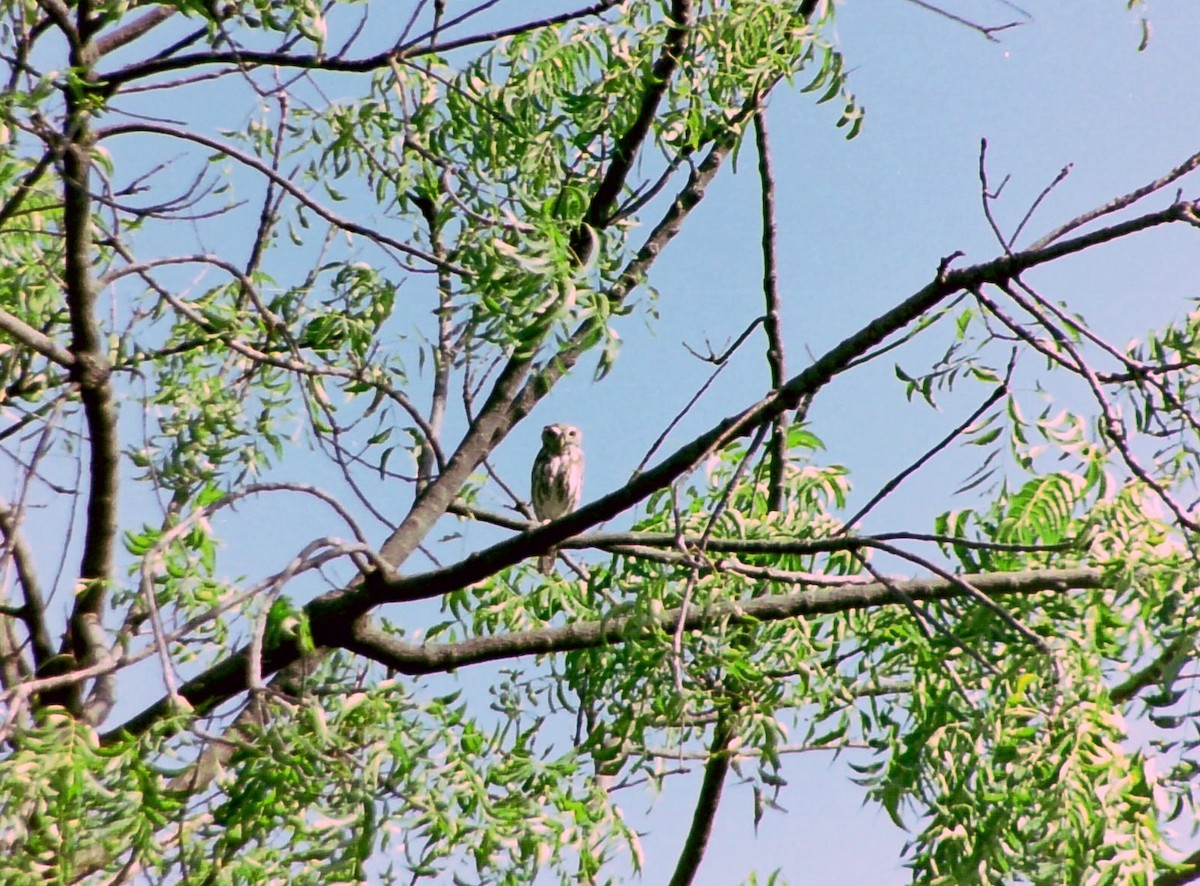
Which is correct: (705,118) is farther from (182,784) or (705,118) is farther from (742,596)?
(182,784)

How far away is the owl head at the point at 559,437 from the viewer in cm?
876

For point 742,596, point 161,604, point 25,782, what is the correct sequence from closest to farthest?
point 25,782
point 161,604
point 742,596

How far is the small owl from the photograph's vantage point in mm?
8742

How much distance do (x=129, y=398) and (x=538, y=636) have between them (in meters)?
1.57

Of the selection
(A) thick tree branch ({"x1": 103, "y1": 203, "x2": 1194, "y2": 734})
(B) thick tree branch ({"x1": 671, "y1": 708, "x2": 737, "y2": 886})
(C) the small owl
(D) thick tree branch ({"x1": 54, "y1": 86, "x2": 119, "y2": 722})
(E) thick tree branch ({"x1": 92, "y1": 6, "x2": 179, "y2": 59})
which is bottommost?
(B) thick tree branch ({"x1": 671, "y1": 708, "x2": 737, "y2": 886})

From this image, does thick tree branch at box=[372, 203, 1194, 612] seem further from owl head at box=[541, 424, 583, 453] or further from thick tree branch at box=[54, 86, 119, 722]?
owl head at box=[541, 424, 583, 453]

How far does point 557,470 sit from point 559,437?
203mm

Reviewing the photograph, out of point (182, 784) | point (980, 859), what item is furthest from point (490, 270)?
point (182, 784)

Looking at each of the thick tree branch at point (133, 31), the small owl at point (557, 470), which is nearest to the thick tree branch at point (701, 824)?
the thick tree branch at point (133, 31)

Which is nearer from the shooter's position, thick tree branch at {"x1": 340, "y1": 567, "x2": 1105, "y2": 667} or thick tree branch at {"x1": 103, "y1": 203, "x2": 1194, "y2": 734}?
thick tree branch at {"x1": 103, "y1": 203, "x2": 1194, "y2": 734}

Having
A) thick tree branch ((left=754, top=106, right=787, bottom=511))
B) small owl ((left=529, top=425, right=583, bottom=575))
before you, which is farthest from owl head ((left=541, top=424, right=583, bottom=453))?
thick tree branch ((left=754, top=106, right=787, bottom=511))

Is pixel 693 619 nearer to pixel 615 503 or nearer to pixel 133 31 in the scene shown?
pixel 615 503

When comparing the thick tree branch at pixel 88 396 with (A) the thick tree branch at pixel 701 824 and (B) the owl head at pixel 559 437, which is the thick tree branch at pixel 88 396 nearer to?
(A) the thick tree branch at pixel 701 824

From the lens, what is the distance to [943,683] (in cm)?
388
